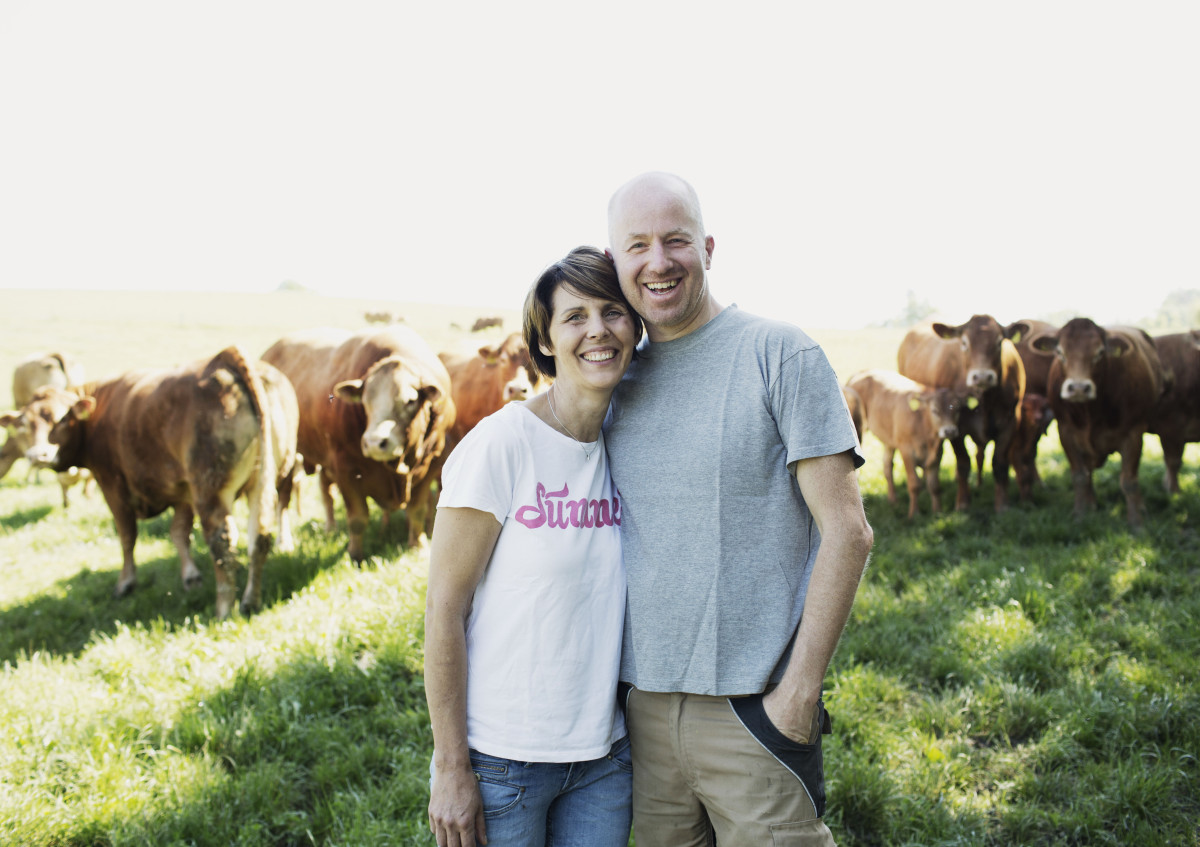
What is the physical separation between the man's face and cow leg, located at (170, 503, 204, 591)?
667 cm

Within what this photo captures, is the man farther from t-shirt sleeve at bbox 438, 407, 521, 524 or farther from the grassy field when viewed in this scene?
the grassy field

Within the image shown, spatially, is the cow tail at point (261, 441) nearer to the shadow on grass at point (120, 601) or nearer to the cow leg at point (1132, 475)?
the shadow on grass at point (120, 601)

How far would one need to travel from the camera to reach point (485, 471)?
7.00 feet

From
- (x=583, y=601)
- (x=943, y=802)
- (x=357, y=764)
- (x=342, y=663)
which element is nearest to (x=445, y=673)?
(x=583, y=601)

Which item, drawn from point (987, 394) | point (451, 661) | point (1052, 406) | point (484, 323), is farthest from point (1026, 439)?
point (484, 323)

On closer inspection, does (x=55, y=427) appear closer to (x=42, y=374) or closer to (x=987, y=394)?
(x=42, y=374)

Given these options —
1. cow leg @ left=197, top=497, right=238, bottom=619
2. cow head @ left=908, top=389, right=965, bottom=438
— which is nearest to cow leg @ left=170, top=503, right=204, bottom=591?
cow leg @ left=197, top=497, right=238, bottom=619

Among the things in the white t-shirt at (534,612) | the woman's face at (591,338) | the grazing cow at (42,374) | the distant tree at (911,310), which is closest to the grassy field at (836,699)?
the white t-shirt at (534,612)

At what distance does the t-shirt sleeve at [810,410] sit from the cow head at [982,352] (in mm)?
7184

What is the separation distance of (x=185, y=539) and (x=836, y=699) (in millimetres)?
6476

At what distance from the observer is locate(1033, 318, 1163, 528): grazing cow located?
766cm

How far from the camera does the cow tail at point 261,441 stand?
256 inches

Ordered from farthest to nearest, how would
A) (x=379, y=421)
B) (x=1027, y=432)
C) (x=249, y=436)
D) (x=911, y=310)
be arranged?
1. (x=911, y=310)
2. (x=1027, y=432)
3. (x=379, y=421)
4. (x=249, y=436)

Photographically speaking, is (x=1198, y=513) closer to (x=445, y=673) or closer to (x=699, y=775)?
(x=699, y=775)
